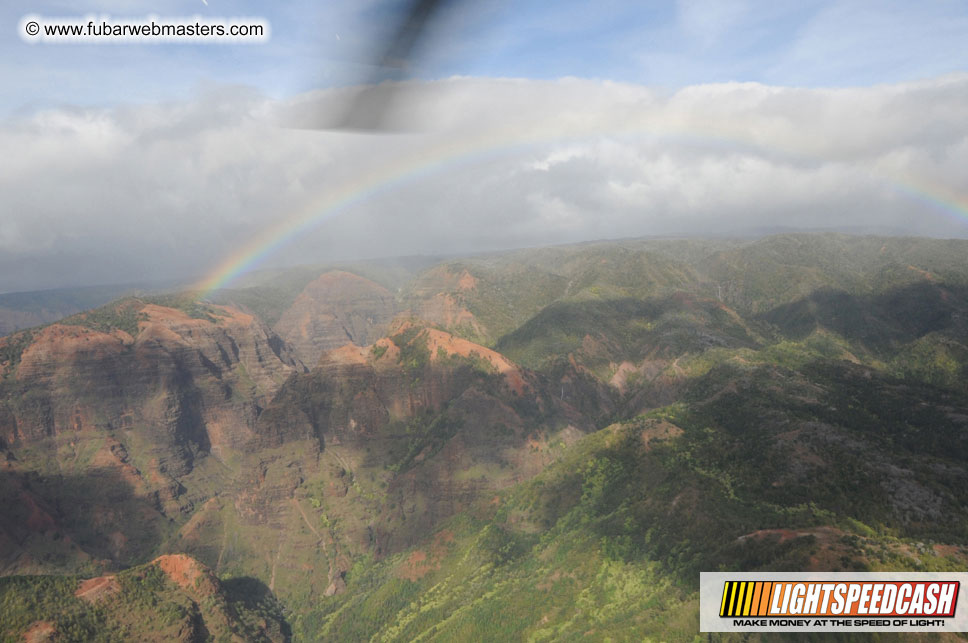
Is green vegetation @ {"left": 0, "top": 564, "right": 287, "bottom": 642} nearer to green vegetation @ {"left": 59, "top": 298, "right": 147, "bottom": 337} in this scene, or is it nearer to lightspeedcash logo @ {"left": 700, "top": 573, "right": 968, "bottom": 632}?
lightspeedcash logo @ {"left": 700, "top": 573, "right": 968, "bottom": 632}

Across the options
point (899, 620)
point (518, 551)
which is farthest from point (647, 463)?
point (899, 620)

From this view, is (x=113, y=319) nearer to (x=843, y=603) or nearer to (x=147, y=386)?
(x=147, y=386)

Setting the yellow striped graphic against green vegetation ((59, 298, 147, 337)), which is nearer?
the yellow striped graphic

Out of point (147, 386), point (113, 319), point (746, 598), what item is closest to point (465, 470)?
point (746, 598)

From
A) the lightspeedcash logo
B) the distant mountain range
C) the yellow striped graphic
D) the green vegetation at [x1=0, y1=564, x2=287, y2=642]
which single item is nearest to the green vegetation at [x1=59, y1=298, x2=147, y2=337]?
the distant mountain range

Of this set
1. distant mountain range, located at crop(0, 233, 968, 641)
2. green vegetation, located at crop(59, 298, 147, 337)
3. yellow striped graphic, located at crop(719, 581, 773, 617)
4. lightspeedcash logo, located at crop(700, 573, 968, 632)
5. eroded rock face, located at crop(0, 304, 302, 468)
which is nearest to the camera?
lightspeedcash logo, located at crop(700, 573, 968, 632)

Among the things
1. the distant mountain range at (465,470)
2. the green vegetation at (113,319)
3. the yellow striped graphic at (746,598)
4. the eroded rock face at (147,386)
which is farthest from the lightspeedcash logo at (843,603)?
the green vegetation at (113,319)

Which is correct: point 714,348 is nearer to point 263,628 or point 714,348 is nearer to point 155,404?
point 263,628

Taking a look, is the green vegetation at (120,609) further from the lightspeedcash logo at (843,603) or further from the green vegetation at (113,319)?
the green vegetation at (113,319)

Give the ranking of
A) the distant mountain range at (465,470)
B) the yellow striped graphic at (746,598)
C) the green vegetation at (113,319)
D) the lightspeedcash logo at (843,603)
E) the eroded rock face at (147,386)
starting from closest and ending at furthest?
the lightspeedcash logo at (843,603), the yellow striped graphic at (746,598), the distant mountain range at (465,470), the eroded rock face at (147,386), the green vegetation at (113,319)
